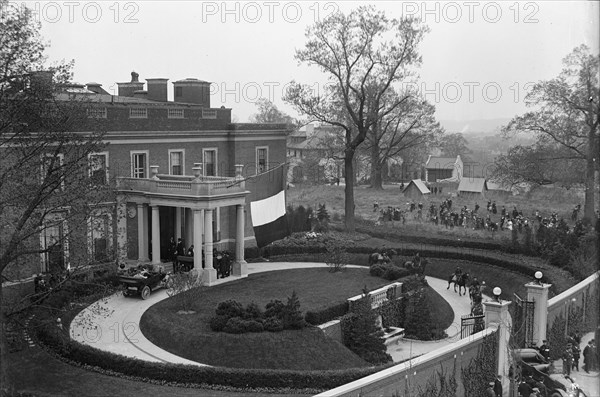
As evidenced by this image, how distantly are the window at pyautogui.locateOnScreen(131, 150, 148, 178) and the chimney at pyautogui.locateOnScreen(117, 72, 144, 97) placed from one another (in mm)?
11853

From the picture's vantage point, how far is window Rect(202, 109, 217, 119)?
3896 cm

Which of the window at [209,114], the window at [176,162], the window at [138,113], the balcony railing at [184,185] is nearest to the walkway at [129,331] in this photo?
the balcony railing at [184,185]

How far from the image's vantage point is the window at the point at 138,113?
113 feet

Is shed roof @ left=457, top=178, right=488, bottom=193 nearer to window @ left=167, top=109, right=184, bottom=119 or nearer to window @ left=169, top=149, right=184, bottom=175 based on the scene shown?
window @ left=169, top=149, right=184, bottom=175

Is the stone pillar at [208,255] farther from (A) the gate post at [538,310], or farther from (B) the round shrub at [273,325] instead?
(A) the gate post at [538,310]

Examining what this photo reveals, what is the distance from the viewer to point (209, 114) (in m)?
39.3

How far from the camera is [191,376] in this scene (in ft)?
63.3

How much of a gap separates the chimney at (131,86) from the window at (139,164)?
1185 centimetres

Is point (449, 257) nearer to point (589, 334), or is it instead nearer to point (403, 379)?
point (589, 334)

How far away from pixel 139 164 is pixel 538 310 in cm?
2140

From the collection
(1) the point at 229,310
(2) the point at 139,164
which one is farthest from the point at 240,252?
(1) the point at 229,310

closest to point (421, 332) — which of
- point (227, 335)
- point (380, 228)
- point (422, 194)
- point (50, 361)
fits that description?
point (227, 335)

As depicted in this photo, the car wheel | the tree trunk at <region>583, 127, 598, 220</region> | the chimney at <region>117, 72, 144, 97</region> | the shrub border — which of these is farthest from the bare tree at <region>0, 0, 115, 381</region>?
the tree trunk at <region>583, 127, 598, 220</region>

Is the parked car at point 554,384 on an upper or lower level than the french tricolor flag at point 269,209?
lower
